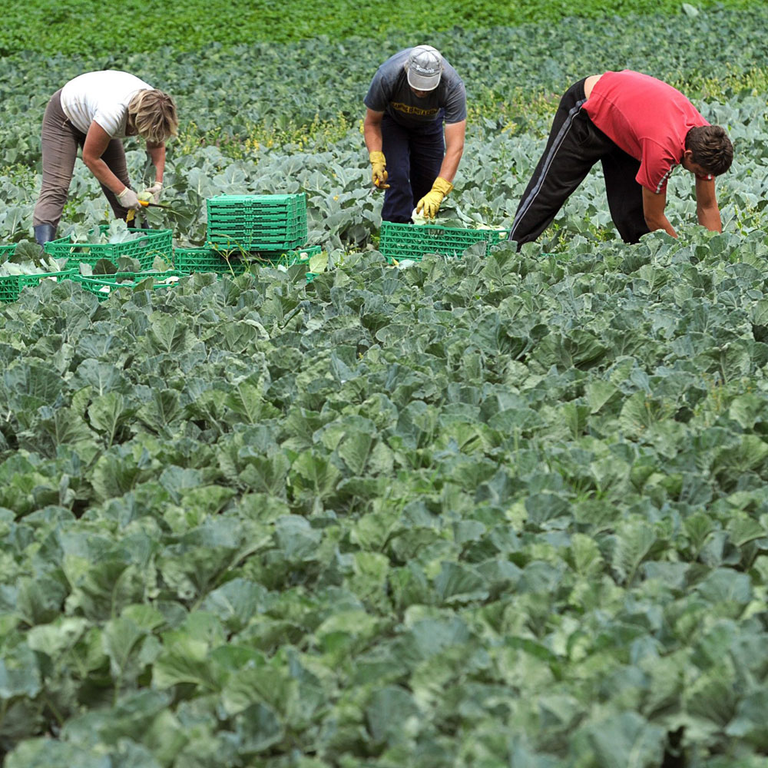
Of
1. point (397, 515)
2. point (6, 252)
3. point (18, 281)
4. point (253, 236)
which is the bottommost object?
point (397, 515)

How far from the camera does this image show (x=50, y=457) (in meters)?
3.47

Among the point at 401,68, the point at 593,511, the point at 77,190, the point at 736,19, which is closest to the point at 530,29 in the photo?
the point at 736,19

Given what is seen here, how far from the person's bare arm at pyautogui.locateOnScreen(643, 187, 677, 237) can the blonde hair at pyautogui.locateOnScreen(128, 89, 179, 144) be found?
2.84 meters

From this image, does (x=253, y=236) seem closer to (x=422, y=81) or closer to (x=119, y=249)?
(x=119, y=249)

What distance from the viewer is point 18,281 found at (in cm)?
609

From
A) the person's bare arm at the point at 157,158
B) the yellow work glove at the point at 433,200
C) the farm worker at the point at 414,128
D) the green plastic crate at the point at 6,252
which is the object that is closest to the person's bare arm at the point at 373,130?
the farm worker at the point at 414,128

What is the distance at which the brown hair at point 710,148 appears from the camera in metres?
5.33

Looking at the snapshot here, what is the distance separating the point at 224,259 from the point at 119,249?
2.24ft

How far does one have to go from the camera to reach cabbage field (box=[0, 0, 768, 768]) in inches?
77.2

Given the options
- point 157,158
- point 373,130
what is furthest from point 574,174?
point 157,158

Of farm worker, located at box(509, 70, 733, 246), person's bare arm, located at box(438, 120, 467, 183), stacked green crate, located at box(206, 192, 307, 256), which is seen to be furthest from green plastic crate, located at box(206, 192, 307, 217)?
farm worker, located at box(509, 70, 733, 246)

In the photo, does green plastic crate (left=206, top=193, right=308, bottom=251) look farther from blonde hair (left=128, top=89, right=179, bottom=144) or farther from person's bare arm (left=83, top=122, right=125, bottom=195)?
person's bare arm (left=83, top=122, right=125, bottom=195)

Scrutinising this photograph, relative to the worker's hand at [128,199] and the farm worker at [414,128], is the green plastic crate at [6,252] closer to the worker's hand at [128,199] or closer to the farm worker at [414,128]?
the worker's hand at [128,199]

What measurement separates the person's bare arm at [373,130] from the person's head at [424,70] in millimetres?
502
